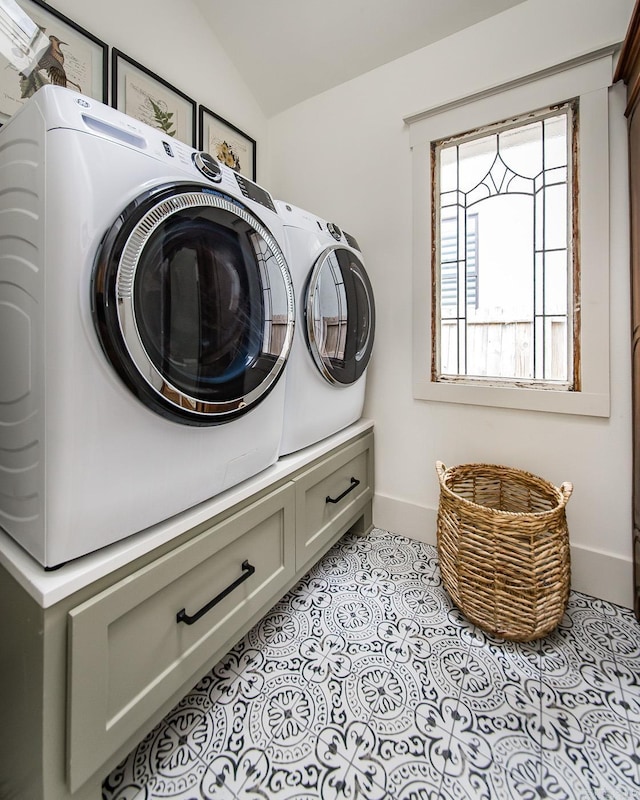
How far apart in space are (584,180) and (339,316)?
1005mm

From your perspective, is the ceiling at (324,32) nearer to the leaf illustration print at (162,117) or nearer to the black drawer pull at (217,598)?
the leaf illustration print at (162,117)

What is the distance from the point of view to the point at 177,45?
5.42ft

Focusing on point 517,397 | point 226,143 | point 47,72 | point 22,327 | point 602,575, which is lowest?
point 602,575

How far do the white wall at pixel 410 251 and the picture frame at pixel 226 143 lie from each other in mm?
194

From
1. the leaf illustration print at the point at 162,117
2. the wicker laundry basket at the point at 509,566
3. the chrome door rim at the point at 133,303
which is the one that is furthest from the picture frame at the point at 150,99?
the wicker laundry basket at the point at 509,566

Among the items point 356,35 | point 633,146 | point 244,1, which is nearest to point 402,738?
point 633,146

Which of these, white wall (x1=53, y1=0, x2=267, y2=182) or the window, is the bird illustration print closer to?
white wall (x1=53, y1=0, x2=267, y2=182)

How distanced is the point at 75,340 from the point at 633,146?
1737mm

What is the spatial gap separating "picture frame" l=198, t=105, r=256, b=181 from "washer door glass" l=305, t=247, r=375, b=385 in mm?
898

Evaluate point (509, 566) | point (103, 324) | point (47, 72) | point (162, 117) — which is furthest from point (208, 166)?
point (509, 566)

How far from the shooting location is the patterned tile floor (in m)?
0.84

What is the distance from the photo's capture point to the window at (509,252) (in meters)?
1.51

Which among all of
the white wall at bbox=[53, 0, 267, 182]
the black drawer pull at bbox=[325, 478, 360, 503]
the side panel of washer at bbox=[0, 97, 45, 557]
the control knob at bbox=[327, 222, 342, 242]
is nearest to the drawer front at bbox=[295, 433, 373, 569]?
the black drawer pull at bbox=[325, 478, 360, 503]

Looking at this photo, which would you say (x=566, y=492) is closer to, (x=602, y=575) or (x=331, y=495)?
(x=602, y=575)
